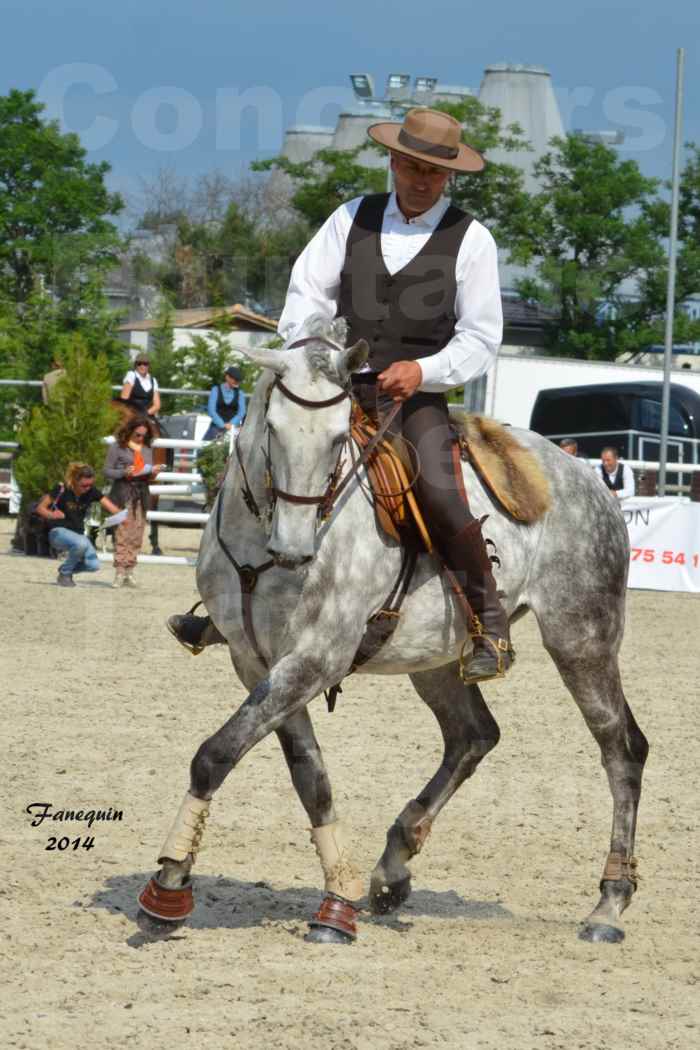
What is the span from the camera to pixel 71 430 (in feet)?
63.1

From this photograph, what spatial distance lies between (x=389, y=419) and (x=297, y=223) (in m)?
37.0

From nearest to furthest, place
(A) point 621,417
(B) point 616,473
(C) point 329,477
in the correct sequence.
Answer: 1. (C) point 329,477
2. (B) point 616,473
3. (A) point 621,417

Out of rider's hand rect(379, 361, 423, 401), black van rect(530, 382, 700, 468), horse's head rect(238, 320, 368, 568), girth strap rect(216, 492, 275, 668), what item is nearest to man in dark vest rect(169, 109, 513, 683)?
rider's hand rect(379, 361, 423, 401)

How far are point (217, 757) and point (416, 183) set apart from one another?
7.43ft

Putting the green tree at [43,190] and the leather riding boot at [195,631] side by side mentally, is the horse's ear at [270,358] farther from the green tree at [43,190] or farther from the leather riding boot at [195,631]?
the green tree at [43,190]

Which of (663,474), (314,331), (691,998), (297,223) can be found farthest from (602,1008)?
(297,223)

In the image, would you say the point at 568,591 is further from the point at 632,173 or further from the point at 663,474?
the point at 632,173

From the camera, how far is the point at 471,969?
5289 mm

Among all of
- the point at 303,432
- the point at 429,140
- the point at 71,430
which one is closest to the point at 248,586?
the point at 303,432

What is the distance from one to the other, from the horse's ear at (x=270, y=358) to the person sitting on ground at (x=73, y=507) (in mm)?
11868

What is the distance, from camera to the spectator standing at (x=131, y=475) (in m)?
16.8

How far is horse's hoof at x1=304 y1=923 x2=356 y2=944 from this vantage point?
18.1 feet

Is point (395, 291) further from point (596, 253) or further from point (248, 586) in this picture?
point (596, 253)

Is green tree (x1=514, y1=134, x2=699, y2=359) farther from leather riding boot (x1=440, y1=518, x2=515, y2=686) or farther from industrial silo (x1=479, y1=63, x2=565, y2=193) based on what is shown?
leather riding boot (x1=440, y1=518, x2=515, y2=686)
